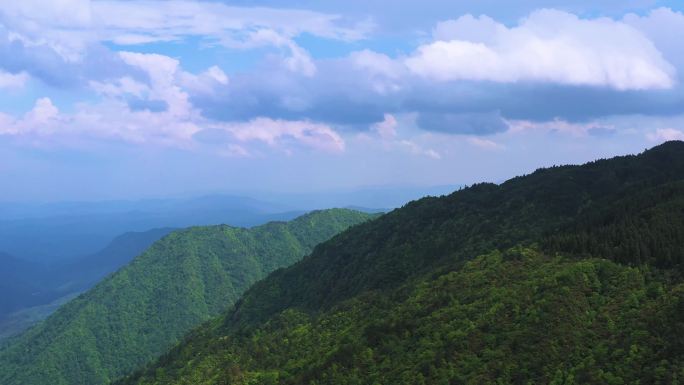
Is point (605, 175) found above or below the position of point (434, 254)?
above

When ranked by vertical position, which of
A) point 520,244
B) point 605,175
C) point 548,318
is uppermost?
point 605,175

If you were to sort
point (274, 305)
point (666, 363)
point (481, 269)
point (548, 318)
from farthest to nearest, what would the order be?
point (274, 305) < point (481, 269) < point (548, 318) < point (666, 363)

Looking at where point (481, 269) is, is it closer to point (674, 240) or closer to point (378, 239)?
point (674, 240)

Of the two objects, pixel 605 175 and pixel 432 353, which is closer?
pixel 432 353

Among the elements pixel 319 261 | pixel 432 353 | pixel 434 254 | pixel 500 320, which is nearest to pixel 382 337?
pixel 432 353

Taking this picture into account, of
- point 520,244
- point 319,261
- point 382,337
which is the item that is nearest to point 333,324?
point 382,337

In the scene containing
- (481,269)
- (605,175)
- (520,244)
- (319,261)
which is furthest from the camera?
(319,261)
